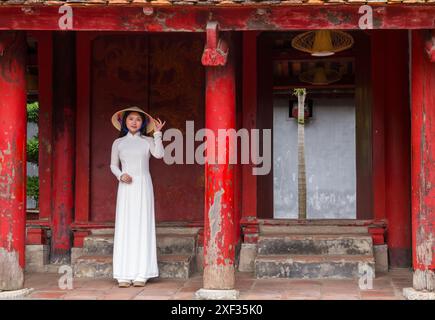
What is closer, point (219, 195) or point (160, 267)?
point (219, 195)

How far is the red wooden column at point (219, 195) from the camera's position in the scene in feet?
24.0

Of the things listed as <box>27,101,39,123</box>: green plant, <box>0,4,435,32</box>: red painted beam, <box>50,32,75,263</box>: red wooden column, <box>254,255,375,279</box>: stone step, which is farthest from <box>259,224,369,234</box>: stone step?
<box>27,101,39,123</box>: green plant

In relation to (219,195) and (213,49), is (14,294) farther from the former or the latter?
(213,49)

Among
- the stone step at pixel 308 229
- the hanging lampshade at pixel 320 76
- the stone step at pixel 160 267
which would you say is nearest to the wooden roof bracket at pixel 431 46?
the stone step at pixel 308 229

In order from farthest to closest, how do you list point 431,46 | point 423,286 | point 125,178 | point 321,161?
point 321,161 < point 125,178 < point 423,286 < point 431,46

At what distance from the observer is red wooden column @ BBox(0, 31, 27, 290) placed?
741 cm

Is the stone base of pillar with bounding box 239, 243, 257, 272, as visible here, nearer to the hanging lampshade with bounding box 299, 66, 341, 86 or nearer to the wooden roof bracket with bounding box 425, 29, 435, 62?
the wooden roof bracket with bounding box 425, 29, 435, 62

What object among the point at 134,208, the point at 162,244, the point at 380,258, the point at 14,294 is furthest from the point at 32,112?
the point at 380,258

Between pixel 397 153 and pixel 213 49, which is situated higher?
pixel 213 49

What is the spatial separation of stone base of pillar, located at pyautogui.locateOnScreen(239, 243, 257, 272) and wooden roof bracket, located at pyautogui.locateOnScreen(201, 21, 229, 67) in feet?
9.82

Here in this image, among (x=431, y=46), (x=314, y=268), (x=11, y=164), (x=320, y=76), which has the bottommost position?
(x=314, y=268)

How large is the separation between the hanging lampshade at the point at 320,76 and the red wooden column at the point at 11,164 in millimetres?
6691

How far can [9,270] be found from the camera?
293 inches

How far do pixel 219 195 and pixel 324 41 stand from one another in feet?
10.0
